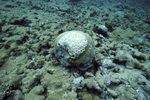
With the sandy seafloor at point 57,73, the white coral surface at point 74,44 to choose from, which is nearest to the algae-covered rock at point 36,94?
the sandy seafloor at point 57,73

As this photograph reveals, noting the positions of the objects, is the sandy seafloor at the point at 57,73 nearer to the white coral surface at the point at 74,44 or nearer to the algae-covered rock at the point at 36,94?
the algae-covered rock at the point at 36,94

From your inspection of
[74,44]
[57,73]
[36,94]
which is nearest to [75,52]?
[74,44]

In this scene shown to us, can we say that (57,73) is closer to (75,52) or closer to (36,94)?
(36,94)

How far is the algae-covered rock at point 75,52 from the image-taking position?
2.24 m

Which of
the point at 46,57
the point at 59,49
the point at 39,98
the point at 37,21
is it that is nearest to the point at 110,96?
the point at 39,98

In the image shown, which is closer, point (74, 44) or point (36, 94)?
point (36, 94)

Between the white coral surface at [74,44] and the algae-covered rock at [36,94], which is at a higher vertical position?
the white coral surface at [74,44]

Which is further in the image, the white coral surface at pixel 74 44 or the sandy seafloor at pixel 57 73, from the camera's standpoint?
the white coral surface at pixel 74 44

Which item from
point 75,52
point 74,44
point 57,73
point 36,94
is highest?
point 74,44

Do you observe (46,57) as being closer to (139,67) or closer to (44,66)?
(44,66)

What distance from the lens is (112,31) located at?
4980mm

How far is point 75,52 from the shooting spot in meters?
2.21

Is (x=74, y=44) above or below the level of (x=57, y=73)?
above

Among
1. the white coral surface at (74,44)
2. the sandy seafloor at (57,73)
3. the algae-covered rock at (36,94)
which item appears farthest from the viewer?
the white coral surface at (74,44)
